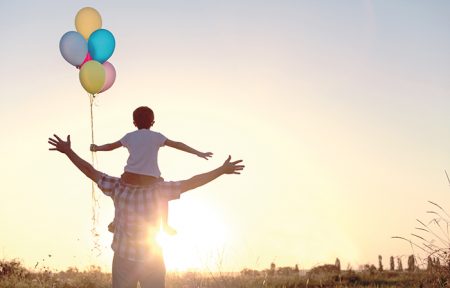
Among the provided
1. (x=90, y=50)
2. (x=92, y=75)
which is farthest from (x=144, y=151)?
(x=90, y=50)

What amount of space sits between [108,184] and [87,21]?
192 inches

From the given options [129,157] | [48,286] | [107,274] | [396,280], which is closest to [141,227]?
[129,157]

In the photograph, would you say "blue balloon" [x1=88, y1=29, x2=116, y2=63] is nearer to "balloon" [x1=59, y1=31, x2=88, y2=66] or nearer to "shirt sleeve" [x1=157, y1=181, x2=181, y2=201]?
"balloon" [x1=59, y1=31, x2=88, y2=66]

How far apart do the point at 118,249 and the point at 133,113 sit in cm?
139

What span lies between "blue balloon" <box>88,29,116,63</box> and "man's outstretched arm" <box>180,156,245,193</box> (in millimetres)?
4023

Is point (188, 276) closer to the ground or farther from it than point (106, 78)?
closer to the ground

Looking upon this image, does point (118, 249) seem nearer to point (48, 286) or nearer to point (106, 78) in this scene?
point (106, 78)

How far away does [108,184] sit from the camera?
636cm

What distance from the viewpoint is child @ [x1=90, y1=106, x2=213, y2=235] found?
6254 mm

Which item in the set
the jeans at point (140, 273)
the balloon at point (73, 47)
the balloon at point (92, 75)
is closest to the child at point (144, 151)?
the jeans at point (140, 273)

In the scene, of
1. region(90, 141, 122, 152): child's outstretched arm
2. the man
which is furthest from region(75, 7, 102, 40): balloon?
the man

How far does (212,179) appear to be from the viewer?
251 inches

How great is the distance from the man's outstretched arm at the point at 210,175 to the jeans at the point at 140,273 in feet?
2.55

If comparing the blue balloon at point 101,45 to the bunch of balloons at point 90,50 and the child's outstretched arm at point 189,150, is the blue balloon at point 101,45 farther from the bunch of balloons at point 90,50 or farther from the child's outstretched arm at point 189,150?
the child's outstretched arm at point 189,150
